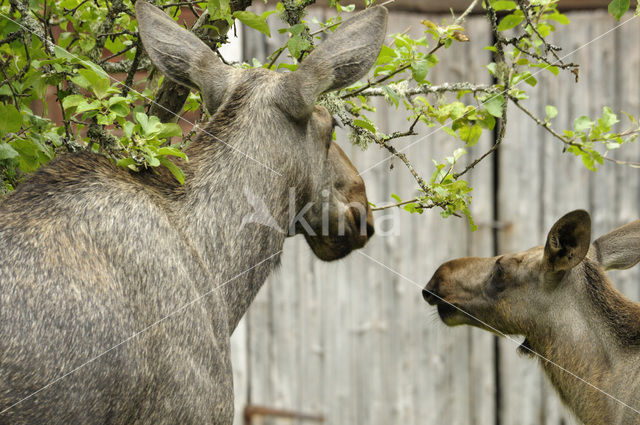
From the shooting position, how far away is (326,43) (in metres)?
3.84

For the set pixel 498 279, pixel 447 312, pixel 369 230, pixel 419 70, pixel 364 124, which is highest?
pixel 419 70

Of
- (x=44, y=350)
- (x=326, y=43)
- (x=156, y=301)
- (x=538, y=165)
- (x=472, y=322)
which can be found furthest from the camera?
(x=538, y=165)

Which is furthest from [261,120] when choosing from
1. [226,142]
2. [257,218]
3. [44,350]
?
[44,350]

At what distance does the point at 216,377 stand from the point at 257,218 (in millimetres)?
821

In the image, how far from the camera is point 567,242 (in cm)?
471

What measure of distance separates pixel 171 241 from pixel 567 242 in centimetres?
232

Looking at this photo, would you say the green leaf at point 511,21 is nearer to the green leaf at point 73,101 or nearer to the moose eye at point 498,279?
the moose eye at point 498,279

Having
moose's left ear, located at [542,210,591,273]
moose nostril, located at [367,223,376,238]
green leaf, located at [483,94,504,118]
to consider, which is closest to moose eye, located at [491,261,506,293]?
moose's left ear, located at [542,210,591,273]

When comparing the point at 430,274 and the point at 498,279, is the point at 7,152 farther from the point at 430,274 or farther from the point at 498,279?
the point at 430,274

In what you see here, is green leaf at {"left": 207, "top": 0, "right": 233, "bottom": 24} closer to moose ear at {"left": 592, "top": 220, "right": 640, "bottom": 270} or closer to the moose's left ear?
the moose's left ear

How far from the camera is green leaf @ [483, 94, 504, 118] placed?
4445 mm

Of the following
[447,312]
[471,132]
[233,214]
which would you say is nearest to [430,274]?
[447,312]

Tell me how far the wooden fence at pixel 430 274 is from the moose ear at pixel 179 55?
440 centimetres

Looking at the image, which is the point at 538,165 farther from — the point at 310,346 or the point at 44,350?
the point at 44,350
